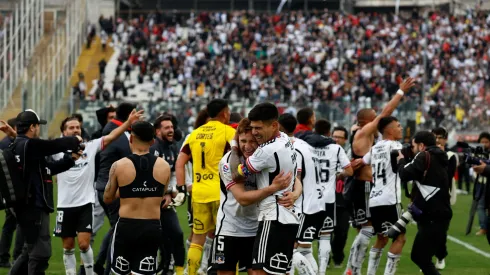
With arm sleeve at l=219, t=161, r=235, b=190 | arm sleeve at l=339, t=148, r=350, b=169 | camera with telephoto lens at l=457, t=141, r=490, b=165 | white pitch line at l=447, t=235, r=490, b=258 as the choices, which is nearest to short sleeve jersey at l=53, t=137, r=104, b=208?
arm sleeve at l=339, t=148, r=350, b=169

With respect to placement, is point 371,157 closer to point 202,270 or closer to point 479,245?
point 202,270

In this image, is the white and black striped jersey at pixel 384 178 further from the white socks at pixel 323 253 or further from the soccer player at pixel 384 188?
the white socks at pixel 323 253

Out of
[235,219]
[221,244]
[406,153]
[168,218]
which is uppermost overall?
[406,153]

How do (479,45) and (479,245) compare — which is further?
(479,45)

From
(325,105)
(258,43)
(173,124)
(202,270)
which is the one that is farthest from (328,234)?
(258,43)

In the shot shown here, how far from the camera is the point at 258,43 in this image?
59156 mm

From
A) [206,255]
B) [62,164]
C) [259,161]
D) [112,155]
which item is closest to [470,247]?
[206,255]

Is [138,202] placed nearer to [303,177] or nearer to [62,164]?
[62,164]

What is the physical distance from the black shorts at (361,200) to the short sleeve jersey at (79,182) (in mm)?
3624

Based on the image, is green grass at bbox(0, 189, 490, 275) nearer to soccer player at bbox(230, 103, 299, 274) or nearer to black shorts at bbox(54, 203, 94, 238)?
black shorts at bbox(54, 203, 94, 238)

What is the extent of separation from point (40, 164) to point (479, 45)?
50.2 meters

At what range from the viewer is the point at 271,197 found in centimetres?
886

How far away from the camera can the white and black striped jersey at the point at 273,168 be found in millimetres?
8648

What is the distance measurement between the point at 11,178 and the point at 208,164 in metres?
2.42
